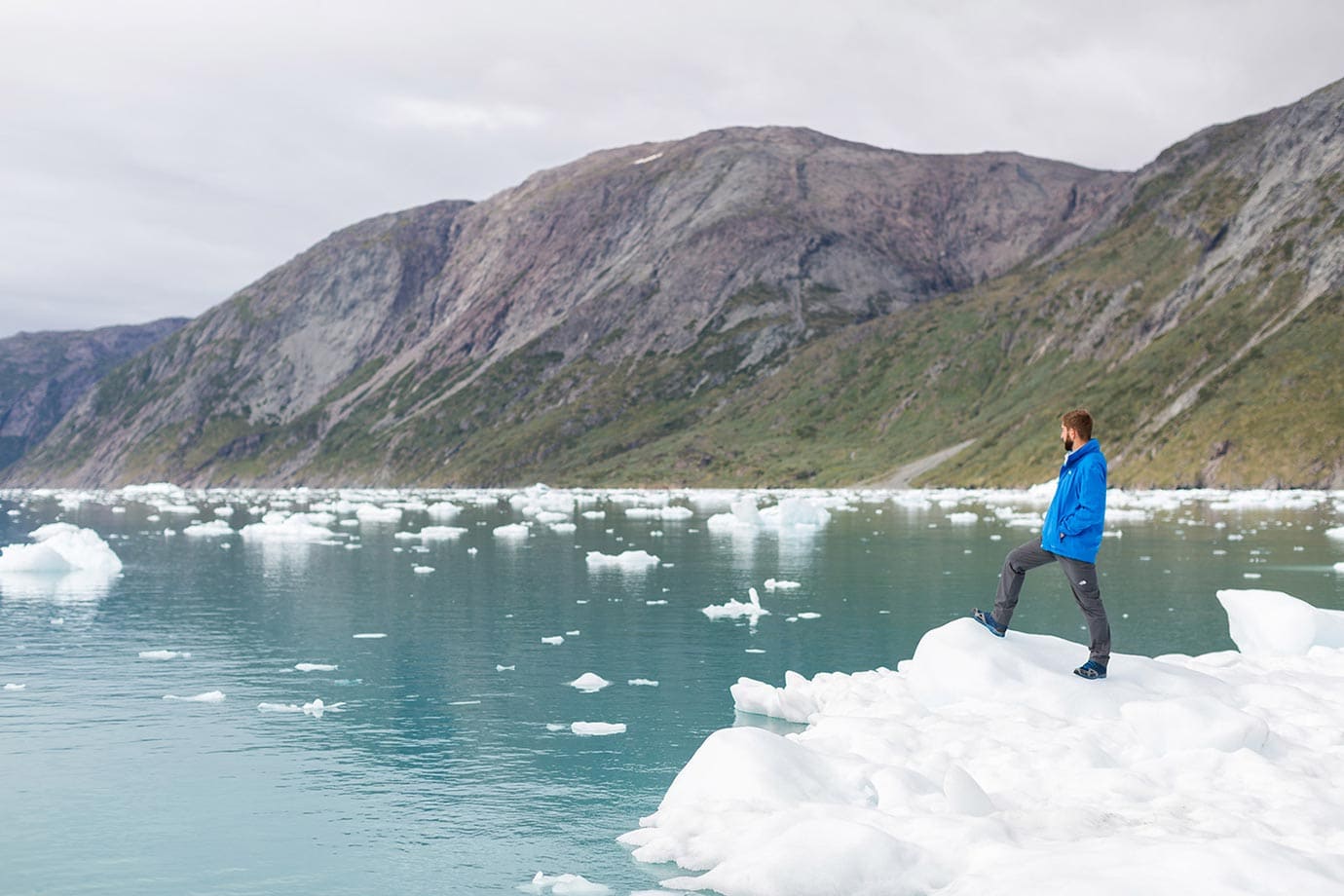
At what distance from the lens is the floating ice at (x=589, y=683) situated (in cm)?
2450

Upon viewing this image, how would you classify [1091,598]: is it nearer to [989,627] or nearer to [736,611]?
[989,627]

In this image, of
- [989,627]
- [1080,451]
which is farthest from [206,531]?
[1080,451]

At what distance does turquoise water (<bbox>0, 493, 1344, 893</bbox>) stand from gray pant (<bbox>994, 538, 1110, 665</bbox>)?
111 cm

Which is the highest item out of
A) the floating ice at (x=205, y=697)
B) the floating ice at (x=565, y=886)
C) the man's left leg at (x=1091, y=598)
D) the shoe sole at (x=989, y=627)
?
the man's left leg at (x=1091, y=598)

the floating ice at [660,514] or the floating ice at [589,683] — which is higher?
the floating ice at [660,514]

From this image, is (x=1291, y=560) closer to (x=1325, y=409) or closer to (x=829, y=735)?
(x=829, y=735)

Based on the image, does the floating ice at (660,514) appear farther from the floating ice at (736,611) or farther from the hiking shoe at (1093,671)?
the hiking shoe at (1093,671)

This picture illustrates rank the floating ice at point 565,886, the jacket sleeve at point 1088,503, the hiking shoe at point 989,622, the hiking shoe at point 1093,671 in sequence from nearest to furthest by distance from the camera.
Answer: the floating ice at point 565,886
the jacket sleeve at point 1088,503
the hiking shoe at point 1093,671
the hiking shoe at point 989,622

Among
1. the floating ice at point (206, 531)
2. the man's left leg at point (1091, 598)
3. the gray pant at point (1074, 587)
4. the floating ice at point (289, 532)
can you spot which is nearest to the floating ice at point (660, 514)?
the floating ice at point (289, 532)

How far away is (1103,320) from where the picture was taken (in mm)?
192375

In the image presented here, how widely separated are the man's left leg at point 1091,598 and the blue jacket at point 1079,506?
0.51 feet

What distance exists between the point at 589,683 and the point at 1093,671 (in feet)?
37.0

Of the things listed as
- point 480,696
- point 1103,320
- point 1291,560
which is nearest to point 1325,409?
point 1103,320

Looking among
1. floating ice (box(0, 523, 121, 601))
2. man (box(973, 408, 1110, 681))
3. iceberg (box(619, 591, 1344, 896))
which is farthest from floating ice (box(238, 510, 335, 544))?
man (box(973, 408, 1110, 681))
